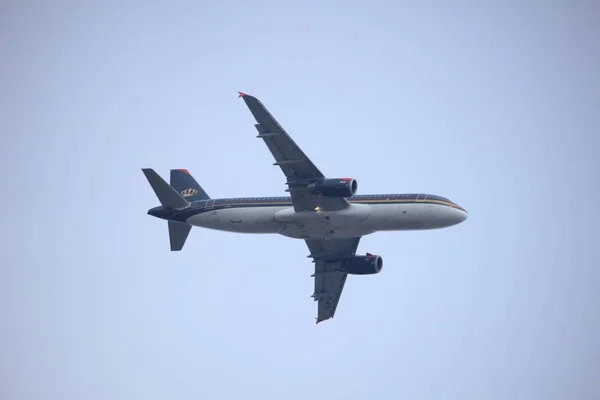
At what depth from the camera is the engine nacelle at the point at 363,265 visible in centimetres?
8662

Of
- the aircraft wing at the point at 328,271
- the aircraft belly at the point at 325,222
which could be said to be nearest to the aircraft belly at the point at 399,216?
the aircraft belly at the point at 325,222

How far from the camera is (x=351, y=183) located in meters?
75.9

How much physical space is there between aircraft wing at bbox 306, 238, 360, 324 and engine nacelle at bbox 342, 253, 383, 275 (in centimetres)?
74

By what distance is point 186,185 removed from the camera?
86.8 meters

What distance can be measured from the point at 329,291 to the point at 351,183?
17193mm

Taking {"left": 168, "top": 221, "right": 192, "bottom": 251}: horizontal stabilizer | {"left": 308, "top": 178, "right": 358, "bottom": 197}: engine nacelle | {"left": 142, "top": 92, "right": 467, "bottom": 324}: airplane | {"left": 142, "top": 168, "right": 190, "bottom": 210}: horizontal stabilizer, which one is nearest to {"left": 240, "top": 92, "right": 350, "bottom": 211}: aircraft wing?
{"left": 142, "top": 92, "right": 467, "bottom": 324}: airplane

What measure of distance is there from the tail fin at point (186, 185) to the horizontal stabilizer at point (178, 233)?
263cm

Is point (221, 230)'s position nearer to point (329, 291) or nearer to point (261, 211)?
point (261, 211)

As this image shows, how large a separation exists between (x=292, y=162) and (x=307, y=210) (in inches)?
182

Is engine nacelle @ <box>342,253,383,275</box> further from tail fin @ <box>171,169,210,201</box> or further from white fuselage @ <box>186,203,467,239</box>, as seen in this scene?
tail fin @ <box>171,169,210,201</box>

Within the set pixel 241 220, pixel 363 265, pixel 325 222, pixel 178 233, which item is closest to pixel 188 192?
pixel 178 233

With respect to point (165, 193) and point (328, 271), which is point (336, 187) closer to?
point (328, 271)

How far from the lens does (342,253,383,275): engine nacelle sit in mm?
86625

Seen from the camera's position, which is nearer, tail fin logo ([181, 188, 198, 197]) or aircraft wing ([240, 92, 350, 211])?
aircraft wing ([240, 92, 350, 211])
